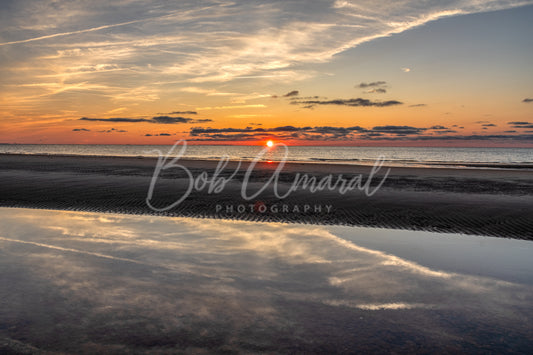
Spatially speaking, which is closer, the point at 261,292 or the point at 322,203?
the point at 261,292

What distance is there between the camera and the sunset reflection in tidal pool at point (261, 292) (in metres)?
5.52

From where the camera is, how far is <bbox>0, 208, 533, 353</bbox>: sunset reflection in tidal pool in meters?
5.52

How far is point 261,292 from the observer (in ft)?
23.7

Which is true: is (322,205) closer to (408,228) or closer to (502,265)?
(408,228)

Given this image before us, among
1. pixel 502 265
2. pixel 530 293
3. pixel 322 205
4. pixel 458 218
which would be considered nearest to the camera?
pixel 530 293

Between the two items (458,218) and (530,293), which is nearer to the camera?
(530,293)

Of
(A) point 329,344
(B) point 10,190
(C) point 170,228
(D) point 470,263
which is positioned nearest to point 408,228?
(D) point 470,263

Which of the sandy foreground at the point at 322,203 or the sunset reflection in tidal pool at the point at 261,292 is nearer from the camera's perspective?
the sunset reflection in tidal pool at the point at 261,292

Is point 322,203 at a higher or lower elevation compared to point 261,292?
higher

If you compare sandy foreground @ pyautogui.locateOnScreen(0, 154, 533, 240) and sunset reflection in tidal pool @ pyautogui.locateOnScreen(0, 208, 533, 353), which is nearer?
sunset reflection in tidal pool @ pyautogui.locateOnScreen(0, 208, 533, 353)

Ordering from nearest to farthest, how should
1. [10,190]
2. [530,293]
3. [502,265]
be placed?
[530,293] → [502,265] → [10,190]

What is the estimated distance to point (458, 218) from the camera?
605 inches

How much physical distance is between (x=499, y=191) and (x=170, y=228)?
21092 millimetres

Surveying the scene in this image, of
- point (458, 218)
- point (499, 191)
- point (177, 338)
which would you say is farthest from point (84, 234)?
point (499, 191)
